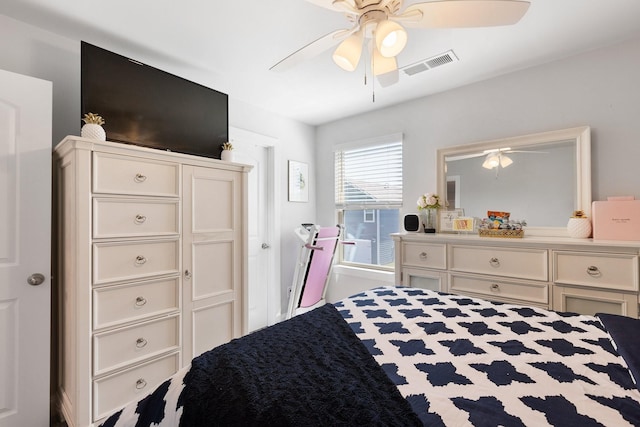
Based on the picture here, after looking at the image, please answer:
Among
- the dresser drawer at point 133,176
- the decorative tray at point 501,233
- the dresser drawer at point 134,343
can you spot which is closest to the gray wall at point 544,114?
the decorative tray at point 501,233

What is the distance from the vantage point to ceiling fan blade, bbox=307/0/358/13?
4.00 feet

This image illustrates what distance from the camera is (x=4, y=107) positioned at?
162 cm

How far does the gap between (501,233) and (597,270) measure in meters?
0.64

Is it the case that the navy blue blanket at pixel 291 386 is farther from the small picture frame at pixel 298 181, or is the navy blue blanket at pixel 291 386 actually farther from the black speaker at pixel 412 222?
the small picture frame at pixel 298 181

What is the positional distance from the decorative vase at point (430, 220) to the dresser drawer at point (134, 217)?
218 cm

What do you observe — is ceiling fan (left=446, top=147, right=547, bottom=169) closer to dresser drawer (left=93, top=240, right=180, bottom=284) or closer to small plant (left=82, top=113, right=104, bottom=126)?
dresser drawer (left=93, top=240, right=180, bottom=284)

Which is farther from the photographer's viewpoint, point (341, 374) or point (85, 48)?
point (85, 48)

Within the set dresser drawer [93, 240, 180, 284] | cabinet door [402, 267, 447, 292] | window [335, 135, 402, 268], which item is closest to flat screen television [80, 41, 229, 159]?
dresser drawer [93, 240, 180, 284]

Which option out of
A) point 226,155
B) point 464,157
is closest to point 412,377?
point 226,155

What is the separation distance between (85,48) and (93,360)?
183 cm

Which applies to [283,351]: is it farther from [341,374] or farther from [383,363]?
[383,363]

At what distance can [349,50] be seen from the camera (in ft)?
4.62

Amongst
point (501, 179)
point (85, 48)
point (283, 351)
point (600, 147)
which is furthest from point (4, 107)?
point (600, 147)

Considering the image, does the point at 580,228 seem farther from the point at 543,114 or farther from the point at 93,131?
the point at 93,131
